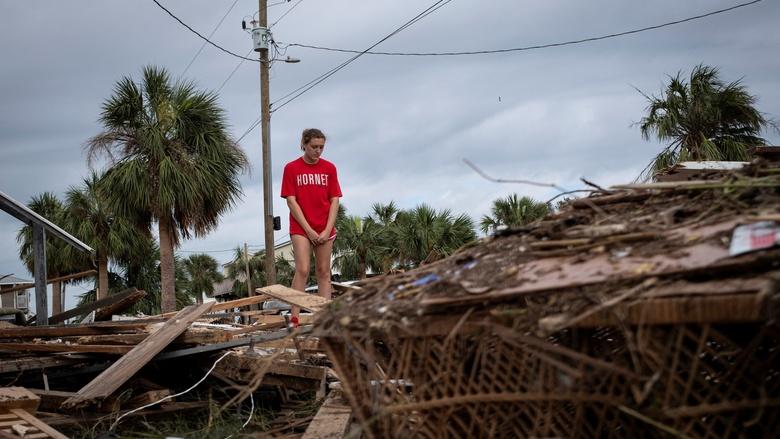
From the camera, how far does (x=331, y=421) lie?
428cm

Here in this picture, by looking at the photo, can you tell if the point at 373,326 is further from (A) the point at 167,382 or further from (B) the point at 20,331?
(B) the point at 20,331

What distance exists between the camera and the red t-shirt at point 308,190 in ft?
23.6

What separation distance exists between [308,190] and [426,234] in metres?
25.2

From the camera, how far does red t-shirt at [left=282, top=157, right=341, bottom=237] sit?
7.19 m

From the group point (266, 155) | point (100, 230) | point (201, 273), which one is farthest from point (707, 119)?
point (201, 273)

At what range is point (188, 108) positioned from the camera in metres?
24.1

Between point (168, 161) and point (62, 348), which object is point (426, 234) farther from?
point (62, 348)

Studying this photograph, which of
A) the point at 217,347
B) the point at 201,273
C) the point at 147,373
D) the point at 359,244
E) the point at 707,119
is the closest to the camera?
the point at 217,347

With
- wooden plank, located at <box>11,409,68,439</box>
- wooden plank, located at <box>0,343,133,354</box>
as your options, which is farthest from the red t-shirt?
wooden plank, located at <box>11,409,68,439</box>

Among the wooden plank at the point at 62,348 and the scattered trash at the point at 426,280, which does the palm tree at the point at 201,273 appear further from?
the scattered trash at the point at 426,280

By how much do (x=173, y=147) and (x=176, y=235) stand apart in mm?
2838

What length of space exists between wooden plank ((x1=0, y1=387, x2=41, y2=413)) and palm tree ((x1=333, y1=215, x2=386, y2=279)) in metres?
30.2

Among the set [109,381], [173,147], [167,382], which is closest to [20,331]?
[167,382]

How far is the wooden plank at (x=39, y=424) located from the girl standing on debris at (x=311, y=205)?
2.69m
